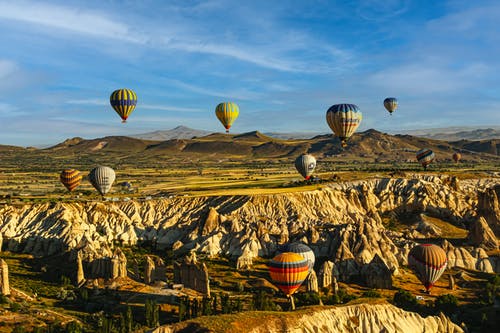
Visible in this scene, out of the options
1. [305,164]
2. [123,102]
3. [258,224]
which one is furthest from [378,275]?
[123,102]

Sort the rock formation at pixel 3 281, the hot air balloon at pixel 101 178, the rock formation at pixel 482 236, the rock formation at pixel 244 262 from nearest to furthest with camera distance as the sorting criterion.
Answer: the rock formation at pixel 3 281, the rock formation at pixel 244 262, the rock formation at pixel 482 236, the hot air balloon at pixel 101 178

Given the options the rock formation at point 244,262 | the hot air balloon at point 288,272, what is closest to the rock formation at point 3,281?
the hot air balloon at point 288,272

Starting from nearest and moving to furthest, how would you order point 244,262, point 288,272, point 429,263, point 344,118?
point 288,272
point 429,263
point 244,262
point 344,118

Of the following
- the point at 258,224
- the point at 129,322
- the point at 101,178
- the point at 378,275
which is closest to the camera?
the point at 129,322

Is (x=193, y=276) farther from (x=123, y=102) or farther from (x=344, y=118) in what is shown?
(x=123, y=102)

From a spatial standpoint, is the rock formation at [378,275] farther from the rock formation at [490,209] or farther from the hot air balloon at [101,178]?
the hot air balloon at [101,178]

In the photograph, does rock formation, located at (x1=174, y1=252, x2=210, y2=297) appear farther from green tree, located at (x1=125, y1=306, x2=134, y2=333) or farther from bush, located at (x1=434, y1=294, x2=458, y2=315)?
bush, located at (x1=434, y1=294, x2=458, y2=315)

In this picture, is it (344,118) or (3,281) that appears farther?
(344,118)
